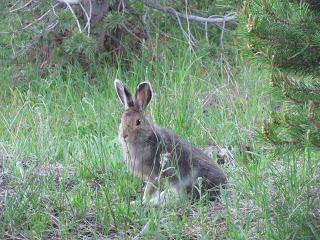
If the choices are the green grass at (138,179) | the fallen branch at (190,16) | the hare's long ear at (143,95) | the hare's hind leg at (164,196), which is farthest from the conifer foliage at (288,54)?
the fallen branch at (190,16)

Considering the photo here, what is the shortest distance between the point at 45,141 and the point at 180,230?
2.28 m

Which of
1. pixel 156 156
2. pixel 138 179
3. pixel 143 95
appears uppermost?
pixel 143 95

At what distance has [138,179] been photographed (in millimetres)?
5699

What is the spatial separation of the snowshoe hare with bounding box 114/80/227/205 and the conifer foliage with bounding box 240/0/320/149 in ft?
3.23

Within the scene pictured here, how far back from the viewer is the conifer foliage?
175 inches

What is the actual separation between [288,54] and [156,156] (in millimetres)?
1534

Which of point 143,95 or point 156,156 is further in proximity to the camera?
point 143,95

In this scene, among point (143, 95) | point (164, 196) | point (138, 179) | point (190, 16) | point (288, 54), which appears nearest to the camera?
point (288, 54)

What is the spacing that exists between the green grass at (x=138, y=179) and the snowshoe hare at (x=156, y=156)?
4.6 inches

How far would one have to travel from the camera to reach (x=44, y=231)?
4797 millimetres

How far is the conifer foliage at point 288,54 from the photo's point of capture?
4434mm

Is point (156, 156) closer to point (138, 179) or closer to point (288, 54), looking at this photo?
point (138, 179)

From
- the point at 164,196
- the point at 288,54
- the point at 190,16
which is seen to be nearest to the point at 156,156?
the point at 164,196

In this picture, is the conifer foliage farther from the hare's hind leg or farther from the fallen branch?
the fallen branch
